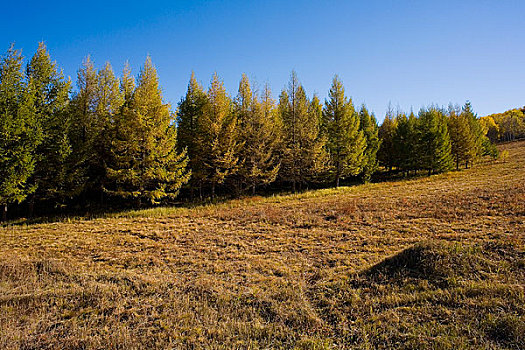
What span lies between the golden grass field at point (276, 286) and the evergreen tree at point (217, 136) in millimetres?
9718

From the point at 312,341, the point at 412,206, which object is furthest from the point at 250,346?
the point at 412,206

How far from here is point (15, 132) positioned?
15391 mm

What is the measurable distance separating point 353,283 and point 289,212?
10.2m

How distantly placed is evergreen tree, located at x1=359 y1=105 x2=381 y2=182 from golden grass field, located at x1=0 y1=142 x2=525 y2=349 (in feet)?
64.5

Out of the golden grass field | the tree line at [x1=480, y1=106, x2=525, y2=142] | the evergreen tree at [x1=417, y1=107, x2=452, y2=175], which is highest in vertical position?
the tree line at [x1=480, y1=106, x2=525, y2=142]

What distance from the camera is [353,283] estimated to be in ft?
22.2

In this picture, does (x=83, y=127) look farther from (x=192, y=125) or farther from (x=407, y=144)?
(x=407, y=144)

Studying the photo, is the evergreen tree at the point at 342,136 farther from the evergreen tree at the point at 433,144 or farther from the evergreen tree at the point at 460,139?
the evergreen tree at the point at 460,139

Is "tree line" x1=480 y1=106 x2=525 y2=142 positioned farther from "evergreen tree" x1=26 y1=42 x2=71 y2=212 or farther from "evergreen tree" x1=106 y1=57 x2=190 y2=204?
"evergreen tree" x1=26 y1=42 x2=71 y2=212

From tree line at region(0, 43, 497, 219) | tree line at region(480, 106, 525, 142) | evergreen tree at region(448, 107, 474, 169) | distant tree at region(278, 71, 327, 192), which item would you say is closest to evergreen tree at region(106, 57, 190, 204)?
tree line at region(0, 43, 497, 219)

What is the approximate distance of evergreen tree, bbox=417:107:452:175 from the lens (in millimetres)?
33781

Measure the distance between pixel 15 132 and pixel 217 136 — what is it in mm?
13732

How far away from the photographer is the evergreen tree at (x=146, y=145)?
18422mm

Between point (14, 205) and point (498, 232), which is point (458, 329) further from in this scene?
point (14, 205)
